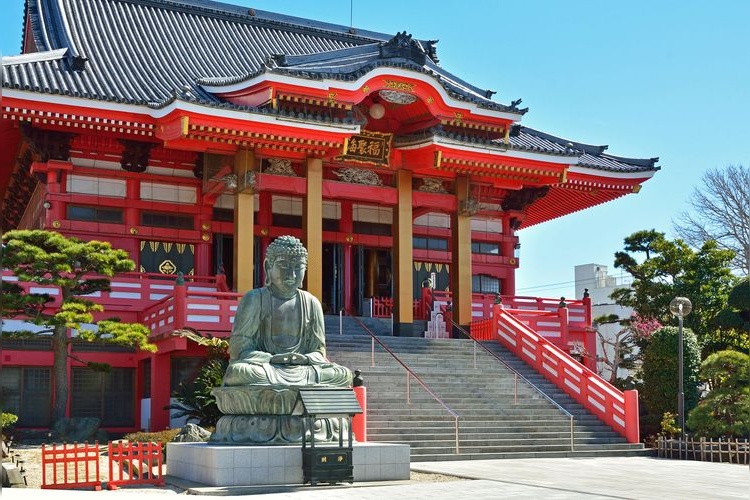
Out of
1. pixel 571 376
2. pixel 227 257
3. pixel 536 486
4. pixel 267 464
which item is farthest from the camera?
pixel 227 257

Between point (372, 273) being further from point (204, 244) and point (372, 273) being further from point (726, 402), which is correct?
point (726, 402)

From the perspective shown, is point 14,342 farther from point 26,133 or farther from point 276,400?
point 276,400

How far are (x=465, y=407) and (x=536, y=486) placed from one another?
793 centimetres

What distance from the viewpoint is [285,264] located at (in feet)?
45.8

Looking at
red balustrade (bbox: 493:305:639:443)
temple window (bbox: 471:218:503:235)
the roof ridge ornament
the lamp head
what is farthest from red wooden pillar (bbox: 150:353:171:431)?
temple window (bbox: 471:218:503:235)

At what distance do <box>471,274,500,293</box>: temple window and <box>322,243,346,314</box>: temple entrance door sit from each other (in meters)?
4.67

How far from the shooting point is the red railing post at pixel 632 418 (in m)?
20.6

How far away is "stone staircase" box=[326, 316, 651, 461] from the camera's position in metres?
19.1

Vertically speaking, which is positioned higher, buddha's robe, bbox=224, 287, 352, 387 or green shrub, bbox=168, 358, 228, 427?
buddha's robe, bbox=224, 287, 352, 387

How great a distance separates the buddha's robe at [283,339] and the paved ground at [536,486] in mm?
1720

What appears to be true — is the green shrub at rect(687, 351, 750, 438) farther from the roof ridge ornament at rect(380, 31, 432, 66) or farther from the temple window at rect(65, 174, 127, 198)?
the temple window at rect(65, 174, 127, 198)

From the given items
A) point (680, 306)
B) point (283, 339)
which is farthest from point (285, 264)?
point (680, 306)

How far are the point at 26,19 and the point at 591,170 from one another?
20.6 metres

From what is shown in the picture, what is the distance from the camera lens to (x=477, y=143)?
25875mm
